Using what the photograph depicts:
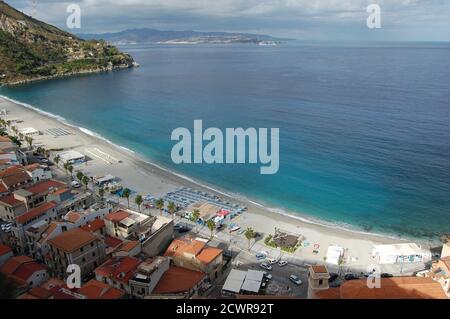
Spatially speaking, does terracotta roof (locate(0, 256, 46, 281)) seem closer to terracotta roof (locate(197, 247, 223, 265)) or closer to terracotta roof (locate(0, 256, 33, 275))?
terracotta roof (locate(0, 256, 33, 275))

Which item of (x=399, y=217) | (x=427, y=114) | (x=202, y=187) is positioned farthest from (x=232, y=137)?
(x=427, y=114)

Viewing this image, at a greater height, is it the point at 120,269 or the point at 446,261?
the point at 120,269

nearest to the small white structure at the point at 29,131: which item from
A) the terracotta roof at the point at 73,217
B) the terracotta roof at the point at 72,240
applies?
the terracotta roof at the point at 73,217

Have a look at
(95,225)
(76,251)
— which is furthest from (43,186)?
(76,251)

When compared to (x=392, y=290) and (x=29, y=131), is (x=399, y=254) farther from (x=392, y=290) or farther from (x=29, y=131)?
(x=29, y=131)

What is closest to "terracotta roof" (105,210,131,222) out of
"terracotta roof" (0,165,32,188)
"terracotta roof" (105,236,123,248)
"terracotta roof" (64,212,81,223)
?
"terracotta roof" (105,236,123,248)

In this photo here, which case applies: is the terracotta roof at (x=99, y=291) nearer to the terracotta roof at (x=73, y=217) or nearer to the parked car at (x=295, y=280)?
the terracotta roof at (x=73, y=217)
